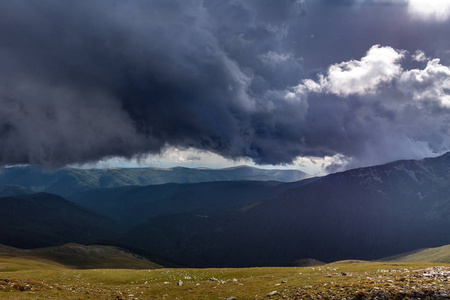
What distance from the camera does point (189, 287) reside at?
47.7 meters

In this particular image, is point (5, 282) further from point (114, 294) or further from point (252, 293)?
point (252, 293)

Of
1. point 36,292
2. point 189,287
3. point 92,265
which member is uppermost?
point 36,292

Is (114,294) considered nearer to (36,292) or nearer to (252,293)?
(36,292)

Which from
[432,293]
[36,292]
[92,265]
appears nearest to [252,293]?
[432,293]

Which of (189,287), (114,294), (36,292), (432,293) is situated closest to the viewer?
(432,293)

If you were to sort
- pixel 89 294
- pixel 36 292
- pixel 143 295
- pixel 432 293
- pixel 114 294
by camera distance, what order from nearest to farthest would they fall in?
pixel 432 293 < pixel 36 292 < pixel 89 294 < pixel 114 294 < pixel 143 295

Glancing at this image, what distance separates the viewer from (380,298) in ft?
98.4

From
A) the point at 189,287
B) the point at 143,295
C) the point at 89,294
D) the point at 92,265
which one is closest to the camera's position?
the point at 89,294

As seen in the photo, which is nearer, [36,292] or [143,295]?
[36,292]

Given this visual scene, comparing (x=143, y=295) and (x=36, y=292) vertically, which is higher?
(x=36, y=292)

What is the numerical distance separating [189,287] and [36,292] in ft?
73.1

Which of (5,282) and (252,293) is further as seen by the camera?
(252,293)

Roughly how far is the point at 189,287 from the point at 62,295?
65.3 feet

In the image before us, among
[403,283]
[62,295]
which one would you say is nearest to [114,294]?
[62,295]
